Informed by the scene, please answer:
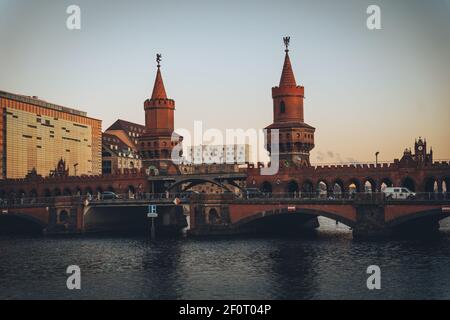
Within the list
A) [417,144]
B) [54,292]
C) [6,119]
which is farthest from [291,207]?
[6,119]

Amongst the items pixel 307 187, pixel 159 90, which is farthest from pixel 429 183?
pixel 159 90

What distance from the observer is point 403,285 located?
5519 cm

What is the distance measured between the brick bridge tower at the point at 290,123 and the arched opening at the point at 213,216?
22.2 m

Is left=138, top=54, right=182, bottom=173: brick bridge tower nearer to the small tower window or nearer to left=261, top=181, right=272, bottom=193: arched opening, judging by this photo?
the small tower window

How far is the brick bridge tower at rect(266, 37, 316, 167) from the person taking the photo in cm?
11956

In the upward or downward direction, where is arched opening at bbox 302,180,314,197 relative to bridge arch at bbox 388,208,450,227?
upward

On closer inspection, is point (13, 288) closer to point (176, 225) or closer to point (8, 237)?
point (8, 237)

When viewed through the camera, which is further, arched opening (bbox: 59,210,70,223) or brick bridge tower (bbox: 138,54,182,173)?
brick bridge tower (bbox: 138,54,182,173)

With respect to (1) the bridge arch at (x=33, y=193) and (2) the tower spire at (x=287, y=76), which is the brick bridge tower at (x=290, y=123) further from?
(1) the bridge arch at (x=33, y=193)

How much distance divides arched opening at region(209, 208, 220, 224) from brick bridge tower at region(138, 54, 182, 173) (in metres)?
35.1

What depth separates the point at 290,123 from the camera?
12038 cm

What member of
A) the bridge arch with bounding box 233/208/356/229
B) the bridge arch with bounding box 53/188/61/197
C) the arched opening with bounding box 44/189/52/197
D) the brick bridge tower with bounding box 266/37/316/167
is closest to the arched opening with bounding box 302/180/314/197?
the brick bridge tower with bounding box 266/37/316/167

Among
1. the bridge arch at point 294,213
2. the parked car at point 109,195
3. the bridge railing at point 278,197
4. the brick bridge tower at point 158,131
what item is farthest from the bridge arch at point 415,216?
the brick bridge tower at point 158,131

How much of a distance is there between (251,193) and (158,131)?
41.6 m
